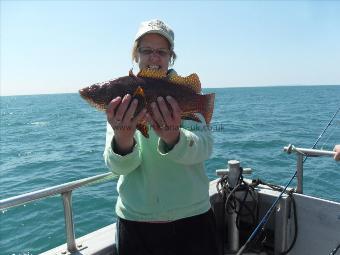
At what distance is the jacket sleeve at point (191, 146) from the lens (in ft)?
8.22

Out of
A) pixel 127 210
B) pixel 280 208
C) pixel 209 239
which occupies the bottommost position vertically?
pixel 280 208

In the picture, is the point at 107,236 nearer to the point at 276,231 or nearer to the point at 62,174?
the point at 276,231

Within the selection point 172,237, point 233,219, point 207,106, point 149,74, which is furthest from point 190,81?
point 233,219

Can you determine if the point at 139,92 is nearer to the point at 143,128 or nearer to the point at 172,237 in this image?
the point at 143,128

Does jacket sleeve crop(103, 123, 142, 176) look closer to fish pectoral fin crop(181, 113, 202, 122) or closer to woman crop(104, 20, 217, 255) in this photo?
woman crop(104, 20, 217, 255)

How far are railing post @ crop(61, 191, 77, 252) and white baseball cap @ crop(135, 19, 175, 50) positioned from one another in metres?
1.44

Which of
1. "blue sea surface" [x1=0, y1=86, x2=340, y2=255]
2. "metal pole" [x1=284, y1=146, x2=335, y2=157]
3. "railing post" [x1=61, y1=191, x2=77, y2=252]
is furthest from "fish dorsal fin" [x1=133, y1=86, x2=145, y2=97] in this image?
"metal pole" [x1=284, y1=146, x2=335, y2=157]

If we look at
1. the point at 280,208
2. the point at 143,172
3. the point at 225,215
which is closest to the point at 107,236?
the point at 143,172

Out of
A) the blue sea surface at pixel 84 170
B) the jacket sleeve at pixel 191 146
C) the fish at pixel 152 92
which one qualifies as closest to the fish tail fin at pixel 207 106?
the fish at pixel 152 92

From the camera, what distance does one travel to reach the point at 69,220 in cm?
310

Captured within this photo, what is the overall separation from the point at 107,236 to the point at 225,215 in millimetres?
1881

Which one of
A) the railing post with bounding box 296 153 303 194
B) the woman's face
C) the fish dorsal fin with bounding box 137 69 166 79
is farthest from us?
the railing post with bounding box 296 153 303 194

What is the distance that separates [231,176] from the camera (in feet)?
15.8

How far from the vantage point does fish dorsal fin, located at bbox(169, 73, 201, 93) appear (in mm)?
2891
